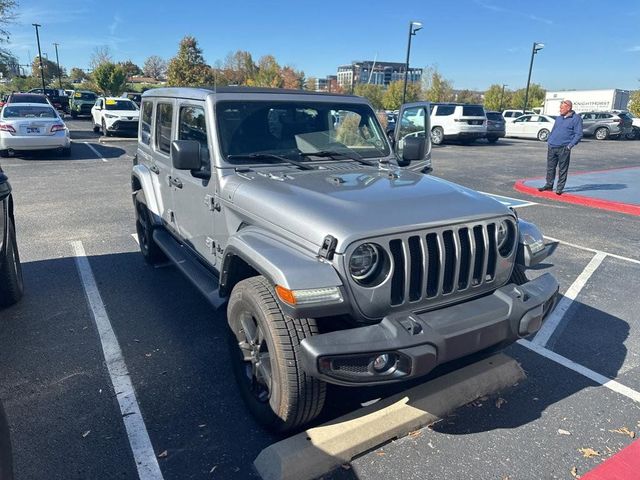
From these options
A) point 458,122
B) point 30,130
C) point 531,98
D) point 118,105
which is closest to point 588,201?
point 458,122

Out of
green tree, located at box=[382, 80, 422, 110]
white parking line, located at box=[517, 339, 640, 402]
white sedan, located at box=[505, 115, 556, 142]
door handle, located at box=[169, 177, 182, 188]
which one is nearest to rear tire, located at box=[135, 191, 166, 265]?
door handle, located at box=[169, 177, 182, 188]

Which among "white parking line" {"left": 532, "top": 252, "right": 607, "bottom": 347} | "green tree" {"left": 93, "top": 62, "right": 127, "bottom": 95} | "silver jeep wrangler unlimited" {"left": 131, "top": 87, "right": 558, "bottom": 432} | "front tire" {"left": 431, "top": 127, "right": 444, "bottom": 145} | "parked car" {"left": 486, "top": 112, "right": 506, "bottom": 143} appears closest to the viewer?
"silver jeep wrangler unlimited" {"left": 131, "top": 87, "right": 558, "bottom": 432}

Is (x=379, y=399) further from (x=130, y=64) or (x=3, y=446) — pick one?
(x=130, y=64)

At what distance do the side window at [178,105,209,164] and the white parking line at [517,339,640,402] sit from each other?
121 inches

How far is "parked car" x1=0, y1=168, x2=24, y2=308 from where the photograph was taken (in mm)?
4023

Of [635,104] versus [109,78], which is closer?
[635,104]

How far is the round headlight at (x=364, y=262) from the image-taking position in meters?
2.56

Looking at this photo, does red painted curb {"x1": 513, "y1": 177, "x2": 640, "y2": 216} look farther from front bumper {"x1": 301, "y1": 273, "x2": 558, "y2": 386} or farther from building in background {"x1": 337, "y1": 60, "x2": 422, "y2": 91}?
building in background {"x1": 337, "y1": 60, "x2": 422, "y2": 91}

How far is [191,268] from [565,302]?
3706mm

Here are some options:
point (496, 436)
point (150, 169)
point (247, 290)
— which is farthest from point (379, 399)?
point (150, 169)

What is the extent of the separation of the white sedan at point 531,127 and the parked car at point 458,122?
720 centimetres

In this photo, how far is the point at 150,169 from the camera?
5.40 m

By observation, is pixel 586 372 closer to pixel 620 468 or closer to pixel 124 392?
pixel 620 468

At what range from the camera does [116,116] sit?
2094 cm
